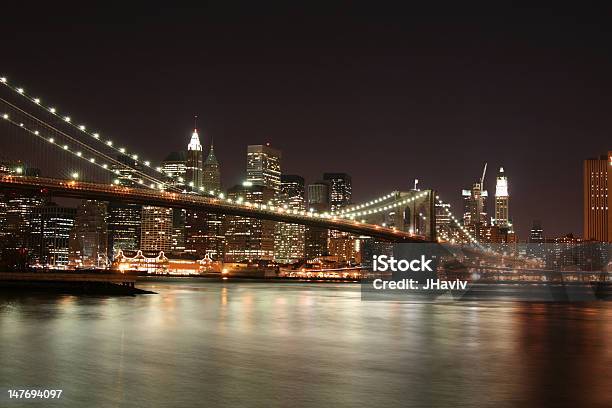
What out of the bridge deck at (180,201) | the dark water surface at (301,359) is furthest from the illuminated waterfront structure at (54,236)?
the dark water surface at (301,359)

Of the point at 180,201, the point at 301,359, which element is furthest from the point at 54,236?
the point at 301,359

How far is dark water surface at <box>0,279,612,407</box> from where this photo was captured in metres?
11.9

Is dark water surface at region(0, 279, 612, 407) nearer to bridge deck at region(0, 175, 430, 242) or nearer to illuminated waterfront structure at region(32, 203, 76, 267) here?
bridge deck at region(0, 175, 430, 242)

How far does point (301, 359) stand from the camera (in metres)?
16.2

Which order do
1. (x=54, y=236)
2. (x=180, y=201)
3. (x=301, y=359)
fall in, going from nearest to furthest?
(x=301, y=359), (x=180, y=201), (x=54, y=236)

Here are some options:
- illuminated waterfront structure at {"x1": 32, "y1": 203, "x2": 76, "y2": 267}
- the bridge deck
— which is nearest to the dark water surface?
the bridge deck

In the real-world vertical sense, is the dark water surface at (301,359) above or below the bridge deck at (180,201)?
below

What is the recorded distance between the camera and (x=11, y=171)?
175 ft

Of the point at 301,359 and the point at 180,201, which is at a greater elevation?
the point at 180,201

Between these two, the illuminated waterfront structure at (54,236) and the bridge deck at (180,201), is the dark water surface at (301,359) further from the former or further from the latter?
the illuminated waterfront structure at (54,236)

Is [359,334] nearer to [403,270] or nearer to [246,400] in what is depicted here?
[246,400]

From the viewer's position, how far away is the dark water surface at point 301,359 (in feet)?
39.0

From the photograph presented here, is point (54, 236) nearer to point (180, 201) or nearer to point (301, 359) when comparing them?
point (180, 201)

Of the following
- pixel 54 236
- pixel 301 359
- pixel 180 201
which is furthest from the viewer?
pixel 54 236
